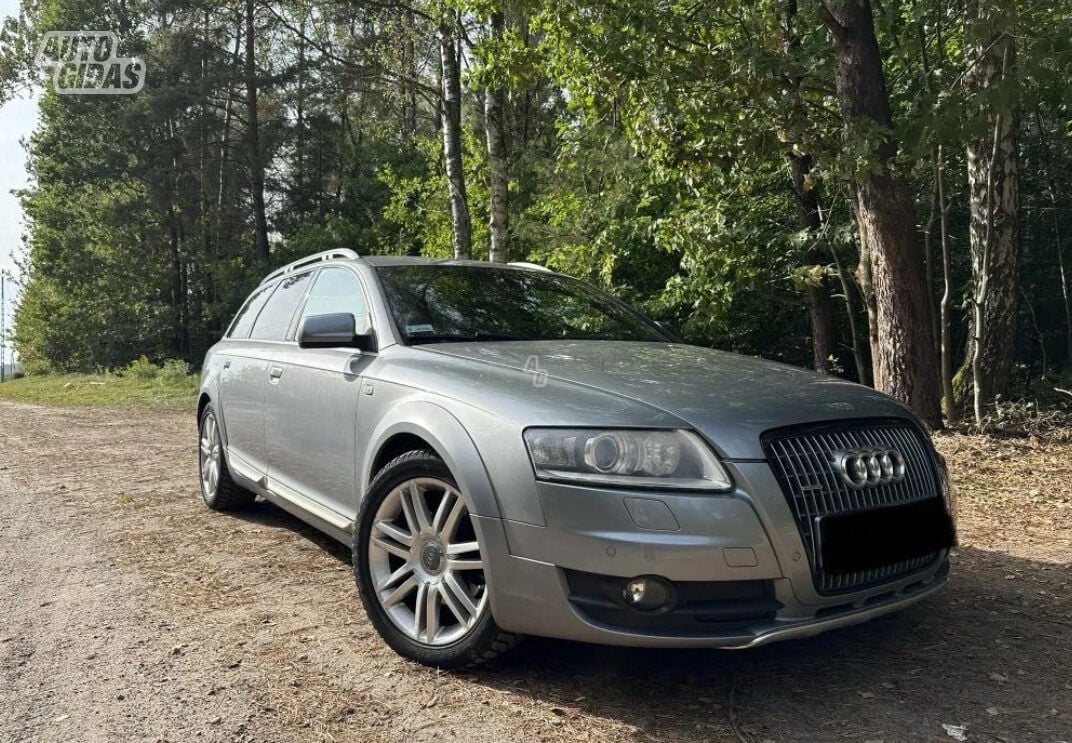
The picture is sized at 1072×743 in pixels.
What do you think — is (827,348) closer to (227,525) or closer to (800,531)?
(227,525)

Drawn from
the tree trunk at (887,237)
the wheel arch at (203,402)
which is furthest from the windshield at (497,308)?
the tree trunk at (887,237)

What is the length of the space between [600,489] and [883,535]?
3.35ft

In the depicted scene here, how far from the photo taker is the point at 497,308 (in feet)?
13.8

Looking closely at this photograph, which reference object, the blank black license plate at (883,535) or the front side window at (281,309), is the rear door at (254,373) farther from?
the blank black license plate at (883,535)

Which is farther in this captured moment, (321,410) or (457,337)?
(321,410)

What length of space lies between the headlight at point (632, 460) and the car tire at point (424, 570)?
0.48 metres

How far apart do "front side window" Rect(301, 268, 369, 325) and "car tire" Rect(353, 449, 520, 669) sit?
1113mm

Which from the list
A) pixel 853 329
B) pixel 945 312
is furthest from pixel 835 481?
pixel 853 329

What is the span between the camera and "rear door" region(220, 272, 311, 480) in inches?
193

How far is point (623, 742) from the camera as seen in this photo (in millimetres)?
2559

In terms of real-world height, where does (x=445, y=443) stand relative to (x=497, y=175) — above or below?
below

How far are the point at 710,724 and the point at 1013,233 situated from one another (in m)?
8.12

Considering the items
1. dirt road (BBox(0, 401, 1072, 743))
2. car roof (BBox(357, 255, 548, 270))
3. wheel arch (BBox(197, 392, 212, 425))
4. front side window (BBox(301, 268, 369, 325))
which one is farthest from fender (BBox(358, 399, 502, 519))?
wheel arch (BBox(197, 392, 212, 425))

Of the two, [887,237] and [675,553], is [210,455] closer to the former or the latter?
[675,553]
